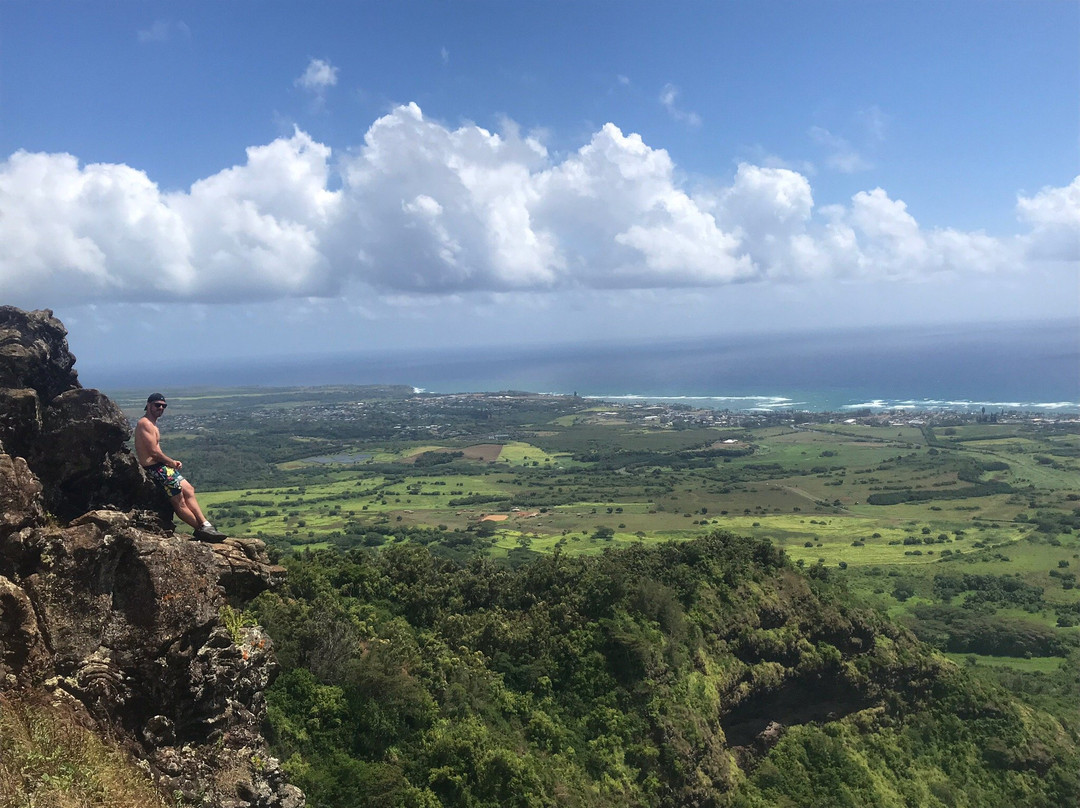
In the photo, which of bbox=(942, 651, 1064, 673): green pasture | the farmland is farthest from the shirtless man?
bbox=(942, 651, 1064, 673): green pasture

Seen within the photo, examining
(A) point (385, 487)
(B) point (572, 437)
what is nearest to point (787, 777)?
(A) point (385, 487)

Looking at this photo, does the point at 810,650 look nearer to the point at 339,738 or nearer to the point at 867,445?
the point at 339,738

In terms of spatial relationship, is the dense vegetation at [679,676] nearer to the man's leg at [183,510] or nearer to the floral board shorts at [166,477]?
the man's leg at [183,510]

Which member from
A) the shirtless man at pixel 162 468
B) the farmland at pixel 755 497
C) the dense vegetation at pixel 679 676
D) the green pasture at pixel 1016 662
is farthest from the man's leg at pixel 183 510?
the green pasture at pixel 1016 662

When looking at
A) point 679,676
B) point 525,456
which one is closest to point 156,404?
point 679,676

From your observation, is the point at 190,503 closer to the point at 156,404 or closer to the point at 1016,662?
the point at 156,404

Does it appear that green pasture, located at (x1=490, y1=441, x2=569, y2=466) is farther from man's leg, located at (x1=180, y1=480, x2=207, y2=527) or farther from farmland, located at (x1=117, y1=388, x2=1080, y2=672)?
man's leg, located at (x1=180, y1=480, x2=207, y2=527)
